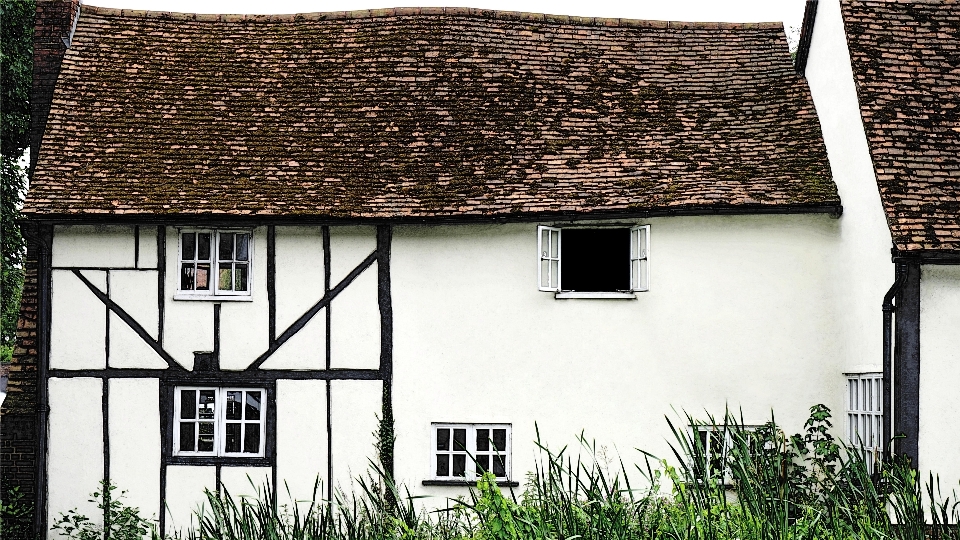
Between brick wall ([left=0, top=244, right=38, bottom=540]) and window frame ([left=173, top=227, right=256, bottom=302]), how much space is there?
2.11 metres

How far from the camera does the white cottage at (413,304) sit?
14359 millimetres

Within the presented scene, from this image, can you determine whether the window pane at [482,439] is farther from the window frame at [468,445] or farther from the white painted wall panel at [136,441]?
the white painted wall panel at [136,441]

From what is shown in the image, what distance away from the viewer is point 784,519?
6.41 m

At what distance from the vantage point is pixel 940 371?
12.5m

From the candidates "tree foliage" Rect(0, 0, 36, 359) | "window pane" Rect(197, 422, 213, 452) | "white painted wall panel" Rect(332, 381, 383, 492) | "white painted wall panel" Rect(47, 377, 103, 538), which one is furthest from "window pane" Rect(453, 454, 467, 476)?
"tree foliage" Rect(0, 0, 36, 359)

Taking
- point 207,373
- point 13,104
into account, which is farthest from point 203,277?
point 13,104

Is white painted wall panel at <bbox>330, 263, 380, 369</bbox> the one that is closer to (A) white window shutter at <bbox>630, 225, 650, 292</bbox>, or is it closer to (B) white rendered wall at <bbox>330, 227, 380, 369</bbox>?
(B) white rendered wall at <bbox>330, 227, 380, 369</bbox>

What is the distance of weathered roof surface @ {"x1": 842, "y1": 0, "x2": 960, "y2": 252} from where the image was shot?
12.8m

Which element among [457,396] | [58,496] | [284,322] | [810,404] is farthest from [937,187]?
[58,496]

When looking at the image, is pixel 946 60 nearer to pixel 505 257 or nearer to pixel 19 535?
pixel 505 257

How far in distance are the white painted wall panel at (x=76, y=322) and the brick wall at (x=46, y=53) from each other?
265cm

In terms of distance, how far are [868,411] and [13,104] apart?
51.3 ft

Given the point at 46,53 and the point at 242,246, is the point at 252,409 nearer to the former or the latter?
the point at 242,246

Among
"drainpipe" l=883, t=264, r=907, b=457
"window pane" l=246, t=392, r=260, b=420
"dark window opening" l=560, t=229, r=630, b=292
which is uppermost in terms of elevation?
"dark window opening" l=560, t=229, r=630, b=292
